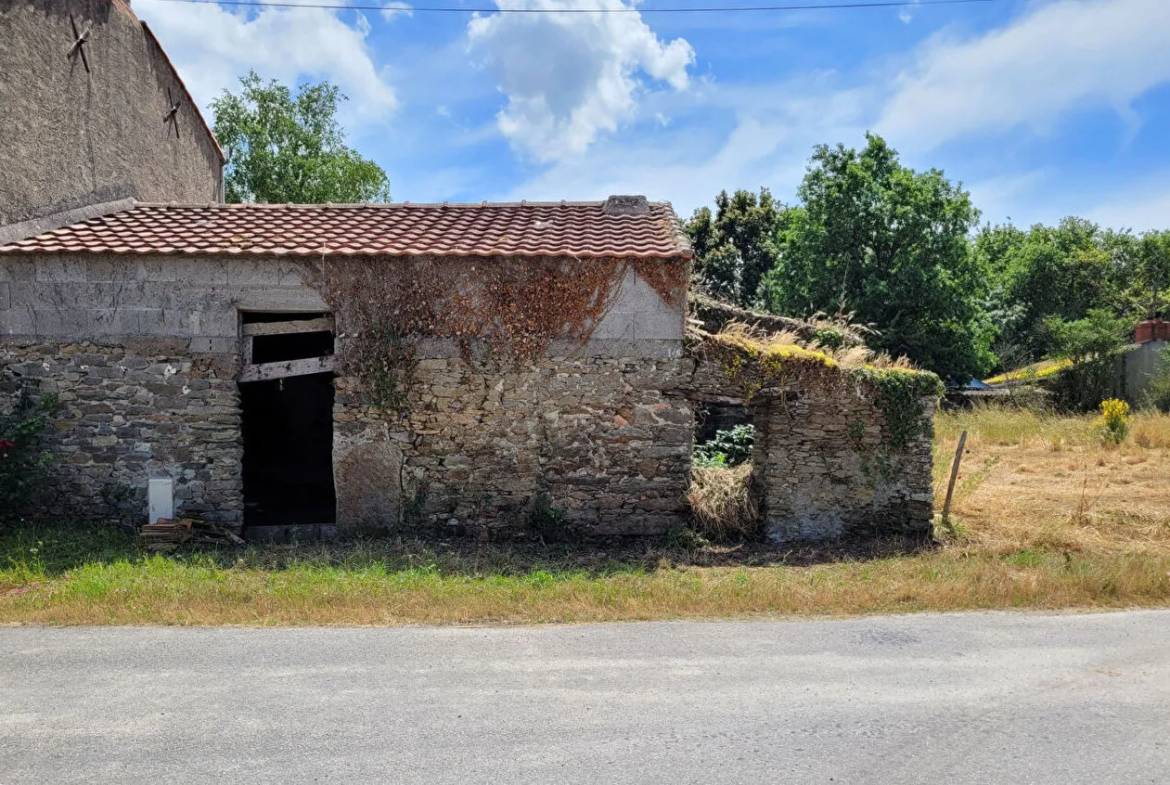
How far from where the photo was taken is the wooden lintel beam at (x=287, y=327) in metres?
9.22

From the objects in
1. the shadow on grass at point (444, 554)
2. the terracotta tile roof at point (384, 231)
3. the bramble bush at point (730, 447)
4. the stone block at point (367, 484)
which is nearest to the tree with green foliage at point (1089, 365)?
the bramble bush at point (730, 447)

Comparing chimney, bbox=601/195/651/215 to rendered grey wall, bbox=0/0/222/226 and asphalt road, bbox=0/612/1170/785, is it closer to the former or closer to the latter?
asphalt road, bbox=0/612/1170/785

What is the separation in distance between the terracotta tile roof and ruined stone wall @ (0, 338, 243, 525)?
4.20ft

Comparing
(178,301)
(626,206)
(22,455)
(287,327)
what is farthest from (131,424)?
(626,206)

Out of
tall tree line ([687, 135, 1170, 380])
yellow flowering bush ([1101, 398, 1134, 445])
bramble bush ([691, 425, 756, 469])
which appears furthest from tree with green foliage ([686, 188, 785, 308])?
bramble bush ([691, 425, 756, 469])

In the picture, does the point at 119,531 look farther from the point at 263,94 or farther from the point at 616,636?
the point at 263,94

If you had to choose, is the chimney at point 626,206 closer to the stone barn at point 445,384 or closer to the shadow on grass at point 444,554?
the stone barn at point 445,384

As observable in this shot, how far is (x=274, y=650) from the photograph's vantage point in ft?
17.6

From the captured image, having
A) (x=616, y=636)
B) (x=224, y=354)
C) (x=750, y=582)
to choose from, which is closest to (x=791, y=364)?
(x=750, y=582)

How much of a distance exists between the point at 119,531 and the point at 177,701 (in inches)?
217

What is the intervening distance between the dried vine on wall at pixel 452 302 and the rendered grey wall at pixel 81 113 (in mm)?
3981

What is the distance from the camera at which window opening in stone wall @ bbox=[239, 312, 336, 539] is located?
9.30 meters

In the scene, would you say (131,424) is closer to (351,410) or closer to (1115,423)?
Answer: (351,410)

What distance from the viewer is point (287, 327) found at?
9.28 m
